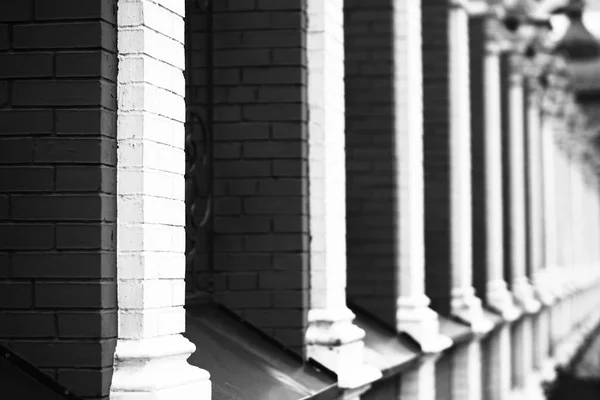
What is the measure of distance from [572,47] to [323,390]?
1248 cm

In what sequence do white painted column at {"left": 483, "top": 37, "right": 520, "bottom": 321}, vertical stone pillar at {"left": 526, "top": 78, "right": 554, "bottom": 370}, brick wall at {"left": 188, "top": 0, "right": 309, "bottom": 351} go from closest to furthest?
brick wall at {"left": 188, "top": 0, "right": 309, "bottom": 351}
white painted column at {"left": 483, "top": 37, "right": 520, "bottom": 321}
vertical stone pillar at {"left": 526, "top": 78, "right": 554, "bottom": 370}

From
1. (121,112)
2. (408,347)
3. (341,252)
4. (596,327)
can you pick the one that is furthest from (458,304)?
(596,327)

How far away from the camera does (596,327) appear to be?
38250 millimetres

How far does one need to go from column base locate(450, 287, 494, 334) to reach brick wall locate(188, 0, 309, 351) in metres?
6.06

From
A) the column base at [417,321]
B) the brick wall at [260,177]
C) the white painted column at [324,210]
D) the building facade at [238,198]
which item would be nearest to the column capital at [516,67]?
the building facade at [238,198]

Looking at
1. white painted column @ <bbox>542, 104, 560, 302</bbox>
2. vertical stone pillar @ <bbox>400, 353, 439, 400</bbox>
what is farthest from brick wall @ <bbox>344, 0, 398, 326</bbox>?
white painted column @ <bbox>542, 104, 560, 302</bbox>

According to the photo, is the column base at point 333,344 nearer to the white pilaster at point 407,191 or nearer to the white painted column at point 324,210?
the white painted column at point 324,210

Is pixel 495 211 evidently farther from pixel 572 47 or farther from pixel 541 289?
pixel 541 289

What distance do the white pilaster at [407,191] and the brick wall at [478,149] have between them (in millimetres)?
5477

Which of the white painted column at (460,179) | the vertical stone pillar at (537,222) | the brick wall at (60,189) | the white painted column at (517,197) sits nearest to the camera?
the brick wall at (60,189)

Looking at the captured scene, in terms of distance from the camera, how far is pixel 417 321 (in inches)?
492

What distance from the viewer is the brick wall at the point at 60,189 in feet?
20.6

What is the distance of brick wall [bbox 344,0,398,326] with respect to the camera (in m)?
12.3

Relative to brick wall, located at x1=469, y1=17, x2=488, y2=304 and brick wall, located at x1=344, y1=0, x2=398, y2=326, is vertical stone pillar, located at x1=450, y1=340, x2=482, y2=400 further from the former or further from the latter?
brick wall, located at x1=344, y1=0, x2=398, y2=326
